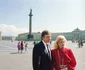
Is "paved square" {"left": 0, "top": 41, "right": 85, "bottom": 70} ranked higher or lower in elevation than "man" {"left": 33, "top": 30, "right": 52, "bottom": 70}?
lower

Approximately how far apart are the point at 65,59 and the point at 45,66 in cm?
33

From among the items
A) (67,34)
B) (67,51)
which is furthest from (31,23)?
(67,34)

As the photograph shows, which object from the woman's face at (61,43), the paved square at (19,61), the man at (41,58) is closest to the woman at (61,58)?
the woman's face at (61,43)

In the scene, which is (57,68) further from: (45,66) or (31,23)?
(31,23)

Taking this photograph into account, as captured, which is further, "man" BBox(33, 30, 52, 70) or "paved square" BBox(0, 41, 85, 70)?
"paved square" BBox(0, 41, 85, 70)

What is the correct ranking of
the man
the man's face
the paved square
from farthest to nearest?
the paved square < the man's face < the man

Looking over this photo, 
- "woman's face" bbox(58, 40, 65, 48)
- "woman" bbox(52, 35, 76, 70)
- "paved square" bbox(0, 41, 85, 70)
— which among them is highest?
"woman's face" bbox(58, 40, 65, 48)

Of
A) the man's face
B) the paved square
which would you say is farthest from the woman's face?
the paved square

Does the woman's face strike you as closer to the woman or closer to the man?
the woman

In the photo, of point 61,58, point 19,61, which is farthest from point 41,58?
point 19,61

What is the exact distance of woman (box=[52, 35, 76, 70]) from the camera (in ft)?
10.5

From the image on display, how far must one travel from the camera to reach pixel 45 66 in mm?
3125

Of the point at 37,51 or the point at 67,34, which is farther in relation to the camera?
the point at 67,34

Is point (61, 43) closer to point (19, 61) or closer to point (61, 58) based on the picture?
point (61, 58)
